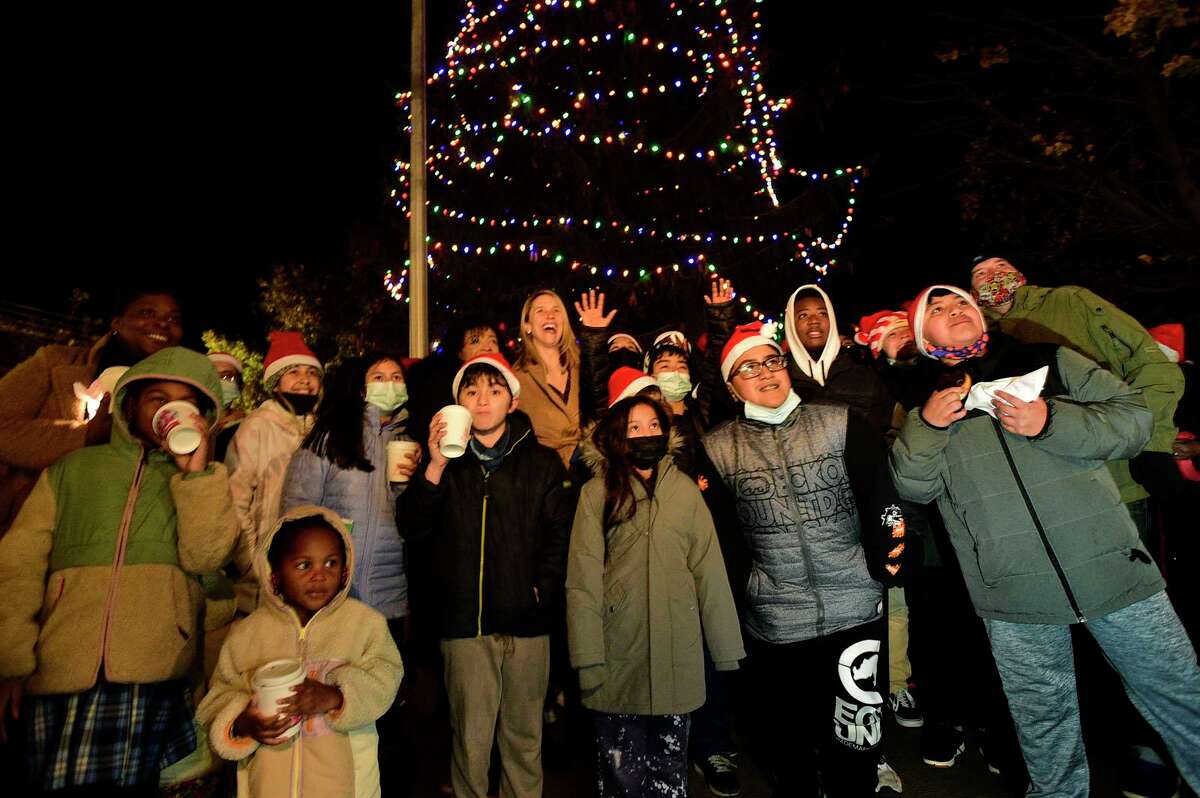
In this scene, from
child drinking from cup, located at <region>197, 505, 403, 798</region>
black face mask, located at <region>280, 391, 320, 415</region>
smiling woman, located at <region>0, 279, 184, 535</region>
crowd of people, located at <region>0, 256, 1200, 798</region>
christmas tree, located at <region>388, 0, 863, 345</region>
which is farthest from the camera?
christmas tree, located at <region>388, 0, 863, 345</region>

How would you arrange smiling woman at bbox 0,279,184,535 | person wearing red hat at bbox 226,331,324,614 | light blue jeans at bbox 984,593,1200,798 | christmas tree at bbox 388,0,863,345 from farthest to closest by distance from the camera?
1. christmas tree at bbox 388,0,863,345
2. person wearing red hat at bbox 226,331,324,614
3. smiling woman at bbox 0,279,184,535
4. light blue jeans at bbox 984,593,1200,798

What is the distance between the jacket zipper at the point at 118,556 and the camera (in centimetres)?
279

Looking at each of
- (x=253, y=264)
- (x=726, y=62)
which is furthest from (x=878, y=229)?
(x=253, y=264)

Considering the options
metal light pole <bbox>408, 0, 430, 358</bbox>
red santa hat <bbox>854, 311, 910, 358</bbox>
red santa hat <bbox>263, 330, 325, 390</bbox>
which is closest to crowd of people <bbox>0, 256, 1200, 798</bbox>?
red santa hat <bbox>263, 330, 325, 390</bbox>

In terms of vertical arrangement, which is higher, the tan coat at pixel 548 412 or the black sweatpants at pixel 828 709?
the tan coat at pixel 548 412

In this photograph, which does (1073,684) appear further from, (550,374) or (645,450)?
(550,374)

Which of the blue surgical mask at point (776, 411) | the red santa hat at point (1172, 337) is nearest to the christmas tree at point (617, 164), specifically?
the red santa hat at point (1172, 337)

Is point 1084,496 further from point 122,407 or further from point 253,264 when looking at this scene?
point 253,264

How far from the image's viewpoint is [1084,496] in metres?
3.14

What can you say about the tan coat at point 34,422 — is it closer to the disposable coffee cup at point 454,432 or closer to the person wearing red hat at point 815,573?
the disposable coffee cup at point 454,432

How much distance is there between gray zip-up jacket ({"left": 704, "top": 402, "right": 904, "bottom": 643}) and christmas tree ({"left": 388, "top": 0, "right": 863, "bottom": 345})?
25.4 feet

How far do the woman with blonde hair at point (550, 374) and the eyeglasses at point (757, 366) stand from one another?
151 cm

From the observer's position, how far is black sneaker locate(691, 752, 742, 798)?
3900 mm

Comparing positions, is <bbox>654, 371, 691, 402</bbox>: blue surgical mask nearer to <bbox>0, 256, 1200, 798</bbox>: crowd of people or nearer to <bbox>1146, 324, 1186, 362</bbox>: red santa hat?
<bbox>0, 256, 1200, 798</bbox>: crowd of people
